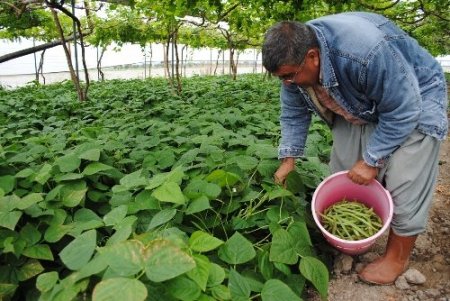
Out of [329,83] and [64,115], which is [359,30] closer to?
[329,83]

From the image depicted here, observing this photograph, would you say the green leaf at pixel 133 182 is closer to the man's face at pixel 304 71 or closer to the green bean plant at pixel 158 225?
the green bean plant at pixel 158 225

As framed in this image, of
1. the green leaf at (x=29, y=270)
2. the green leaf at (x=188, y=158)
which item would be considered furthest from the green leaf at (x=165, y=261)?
the green leaf at (x=188, y=158)

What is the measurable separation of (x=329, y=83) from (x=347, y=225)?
748 millimetres

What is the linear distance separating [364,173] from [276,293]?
78cm

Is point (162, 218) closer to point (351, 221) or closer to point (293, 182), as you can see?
point (293, 182)

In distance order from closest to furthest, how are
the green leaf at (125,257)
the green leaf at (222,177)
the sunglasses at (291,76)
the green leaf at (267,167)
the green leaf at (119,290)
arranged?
the green leaf at (119,290), the green leaf at (125,257), the sunglasses at (291,76), the green leaf at (222,177), the green leaf at (267,167)

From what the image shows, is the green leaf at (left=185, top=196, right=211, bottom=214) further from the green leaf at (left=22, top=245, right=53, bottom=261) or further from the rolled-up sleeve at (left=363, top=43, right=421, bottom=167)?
the rolled-up sleeve at (left=363, top=43, right=421, bottom=167)

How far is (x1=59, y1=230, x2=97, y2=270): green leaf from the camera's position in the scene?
4.36ft

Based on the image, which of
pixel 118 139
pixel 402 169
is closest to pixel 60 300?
pixel 402 169

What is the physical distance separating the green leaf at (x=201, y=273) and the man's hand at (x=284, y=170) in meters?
0.96

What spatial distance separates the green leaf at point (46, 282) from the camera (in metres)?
1.34

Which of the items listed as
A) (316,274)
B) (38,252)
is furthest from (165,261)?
(38,252)

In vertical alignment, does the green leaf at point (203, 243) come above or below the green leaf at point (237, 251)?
above

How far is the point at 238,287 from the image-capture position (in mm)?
1419
